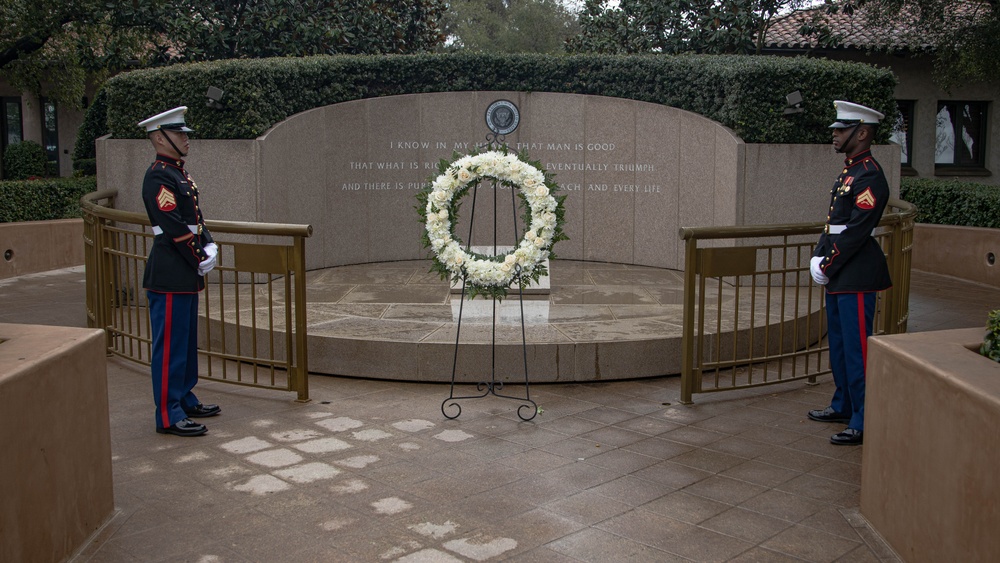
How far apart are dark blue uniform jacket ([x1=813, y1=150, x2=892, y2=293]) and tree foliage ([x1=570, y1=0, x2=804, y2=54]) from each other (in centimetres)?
897

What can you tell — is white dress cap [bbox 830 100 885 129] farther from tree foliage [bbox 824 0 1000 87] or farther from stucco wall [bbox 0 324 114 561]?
tree foliage [bbox 824 0 1000 87]

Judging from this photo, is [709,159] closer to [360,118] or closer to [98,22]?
[360,118]

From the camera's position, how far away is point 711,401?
6.84 m

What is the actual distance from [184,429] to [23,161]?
17.2 m

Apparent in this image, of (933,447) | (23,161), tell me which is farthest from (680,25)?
(23,161)

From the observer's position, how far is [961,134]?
21.3m

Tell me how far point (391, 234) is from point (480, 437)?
21.7 feet

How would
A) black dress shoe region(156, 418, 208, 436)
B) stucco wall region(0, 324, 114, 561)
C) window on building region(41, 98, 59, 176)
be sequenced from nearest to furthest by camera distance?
stucco wall region(0, 324, 114, 561)
black dress shoe region(156, 418, 208, 436)
window on building region(41, 98, 59, 176)

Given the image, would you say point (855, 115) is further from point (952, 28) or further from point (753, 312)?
point (952, 28)

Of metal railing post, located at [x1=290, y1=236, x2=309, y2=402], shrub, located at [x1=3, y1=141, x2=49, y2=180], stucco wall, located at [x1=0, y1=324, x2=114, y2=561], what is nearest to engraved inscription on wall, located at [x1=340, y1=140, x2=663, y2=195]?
metal railing post, located at [x1=290, y1=236, x2=309, y2=402]

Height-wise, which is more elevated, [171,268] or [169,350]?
[171,268]

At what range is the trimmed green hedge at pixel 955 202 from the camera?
1245 centimetres

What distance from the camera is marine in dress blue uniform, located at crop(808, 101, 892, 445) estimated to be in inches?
234

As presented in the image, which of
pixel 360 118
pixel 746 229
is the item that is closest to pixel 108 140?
pixel 360 118
